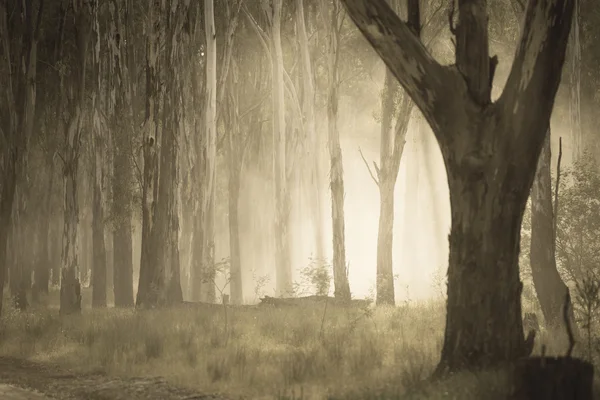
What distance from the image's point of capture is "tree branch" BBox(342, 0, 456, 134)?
666 centimetres

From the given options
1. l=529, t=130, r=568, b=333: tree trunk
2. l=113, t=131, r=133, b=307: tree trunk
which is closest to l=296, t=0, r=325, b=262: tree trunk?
l=113, t=131, r=133, b=307: tree trunk

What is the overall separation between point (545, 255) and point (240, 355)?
184 inches

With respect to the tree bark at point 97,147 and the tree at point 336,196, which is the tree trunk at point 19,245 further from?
the tree at point 336,196

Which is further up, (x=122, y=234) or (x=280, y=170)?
(x=280, y=170)

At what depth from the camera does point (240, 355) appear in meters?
8.74

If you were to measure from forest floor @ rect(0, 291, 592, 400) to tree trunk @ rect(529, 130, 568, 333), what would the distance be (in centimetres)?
157

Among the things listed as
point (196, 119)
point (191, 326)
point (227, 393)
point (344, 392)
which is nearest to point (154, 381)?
point (227, 393)

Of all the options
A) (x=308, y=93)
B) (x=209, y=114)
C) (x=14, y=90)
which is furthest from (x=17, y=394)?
(x=308, y=93)

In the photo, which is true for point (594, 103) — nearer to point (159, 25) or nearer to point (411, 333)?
point (159, 25)

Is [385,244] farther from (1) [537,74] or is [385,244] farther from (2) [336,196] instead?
(1) [537,74]

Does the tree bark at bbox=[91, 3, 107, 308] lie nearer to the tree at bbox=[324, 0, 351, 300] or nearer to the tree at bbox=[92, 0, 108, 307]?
the tree at bbox=[92, 0, 108, 307]

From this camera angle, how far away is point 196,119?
21.9m

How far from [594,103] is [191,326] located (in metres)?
20.3

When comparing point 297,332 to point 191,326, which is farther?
point 191,326
